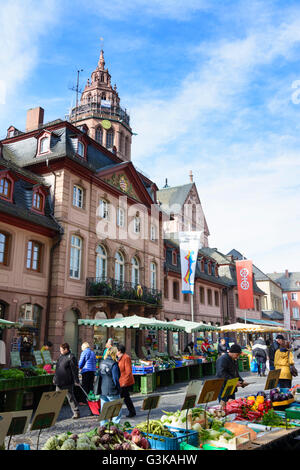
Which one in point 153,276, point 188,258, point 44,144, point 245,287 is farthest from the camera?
point 245,287

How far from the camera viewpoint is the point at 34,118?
88.1 ft

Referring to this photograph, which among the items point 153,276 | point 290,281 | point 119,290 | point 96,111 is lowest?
point 119,290

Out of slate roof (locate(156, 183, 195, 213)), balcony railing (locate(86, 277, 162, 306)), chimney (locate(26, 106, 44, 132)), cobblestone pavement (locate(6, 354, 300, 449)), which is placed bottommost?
cobblestone pavement (locate(6, 354, 300, 449))

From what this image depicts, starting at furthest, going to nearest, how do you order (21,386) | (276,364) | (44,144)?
(44,144) < (21,386) < (276,364)

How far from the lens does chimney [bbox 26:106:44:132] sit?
26.7 m

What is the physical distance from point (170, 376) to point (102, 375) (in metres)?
9.46

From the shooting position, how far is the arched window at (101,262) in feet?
73.2

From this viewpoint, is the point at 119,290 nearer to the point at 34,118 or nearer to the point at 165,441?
the point at 34,118

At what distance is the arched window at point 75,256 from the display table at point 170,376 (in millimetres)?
6792

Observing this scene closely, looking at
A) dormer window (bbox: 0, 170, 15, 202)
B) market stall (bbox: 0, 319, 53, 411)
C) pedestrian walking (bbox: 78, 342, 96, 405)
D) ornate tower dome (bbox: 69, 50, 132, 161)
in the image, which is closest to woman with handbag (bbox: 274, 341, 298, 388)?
pedestrian walking (bbox: 78, 342, 96, 405)

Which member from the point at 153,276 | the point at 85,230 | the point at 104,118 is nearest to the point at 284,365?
the point at 85,230

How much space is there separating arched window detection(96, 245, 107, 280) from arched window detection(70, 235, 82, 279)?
1.62 m

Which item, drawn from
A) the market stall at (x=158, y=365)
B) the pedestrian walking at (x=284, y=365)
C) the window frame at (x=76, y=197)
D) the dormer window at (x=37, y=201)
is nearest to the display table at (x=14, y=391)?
the market stall at (x=158, y=365)

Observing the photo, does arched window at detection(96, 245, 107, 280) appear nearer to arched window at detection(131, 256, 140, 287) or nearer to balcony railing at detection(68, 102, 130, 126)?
arched window at detection(131, 256, 140, 287)
